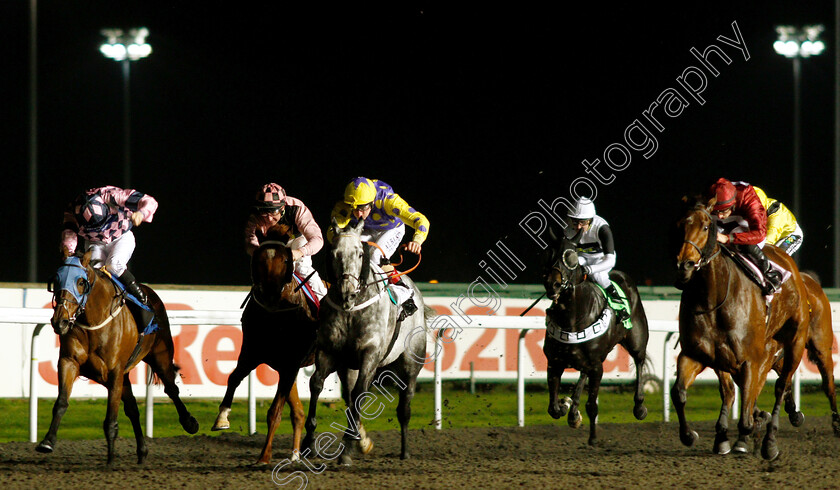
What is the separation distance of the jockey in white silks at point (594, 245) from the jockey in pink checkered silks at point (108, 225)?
2.93 metres

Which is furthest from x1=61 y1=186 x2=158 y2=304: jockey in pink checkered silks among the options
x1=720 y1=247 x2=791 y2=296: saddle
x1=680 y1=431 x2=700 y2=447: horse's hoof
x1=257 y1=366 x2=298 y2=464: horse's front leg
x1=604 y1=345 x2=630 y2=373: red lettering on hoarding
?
x1=604 y1=345 x2=630 y2=373: red lettering on hoarding

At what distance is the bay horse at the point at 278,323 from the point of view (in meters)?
6.04

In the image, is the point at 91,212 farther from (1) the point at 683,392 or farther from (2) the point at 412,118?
(2) the point at 412,118

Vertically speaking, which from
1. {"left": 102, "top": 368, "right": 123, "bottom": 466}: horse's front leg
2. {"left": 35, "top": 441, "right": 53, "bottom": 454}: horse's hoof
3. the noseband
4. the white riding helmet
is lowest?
{"left": 35, "top": 441, "right": 53, "bottom": 454}: horse's hoof

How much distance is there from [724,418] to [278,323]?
2.78 meters

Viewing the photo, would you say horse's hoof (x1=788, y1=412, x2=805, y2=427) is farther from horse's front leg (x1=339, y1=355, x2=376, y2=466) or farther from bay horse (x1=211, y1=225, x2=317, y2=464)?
bay horse (x1=211, y1=225, x2=317, y2=464)

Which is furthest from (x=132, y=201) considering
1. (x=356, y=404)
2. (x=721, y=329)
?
(x=721, y=329)

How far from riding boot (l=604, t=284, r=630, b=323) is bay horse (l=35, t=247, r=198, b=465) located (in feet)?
11.0

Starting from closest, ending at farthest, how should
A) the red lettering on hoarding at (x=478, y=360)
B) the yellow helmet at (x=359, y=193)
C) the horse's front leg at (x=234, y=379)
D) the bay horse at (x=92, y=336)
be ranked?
the bay horse at (x=92, y=336) → the horse's front leg at (x=234, y=379) → the yellow helmet at (x=359, y=193) → the red lettering on hoarding at (x=478, y=360)

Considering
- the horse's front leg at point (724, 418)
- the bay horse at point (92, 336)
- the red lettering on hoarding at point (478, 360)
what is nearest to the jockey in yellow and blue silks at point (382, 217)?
the bay horse at point (92, 336)

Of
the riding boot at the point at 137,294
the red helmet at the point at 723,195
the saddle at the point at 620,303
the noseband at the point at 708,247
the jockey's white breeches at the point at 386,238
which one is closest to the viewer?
the noseband at the point at 708,247

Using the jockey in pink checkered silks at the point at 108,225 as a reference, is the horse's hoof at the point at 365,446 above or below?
below

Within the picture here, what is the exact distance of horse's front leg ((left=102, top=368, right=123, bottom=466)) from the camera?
5.60m

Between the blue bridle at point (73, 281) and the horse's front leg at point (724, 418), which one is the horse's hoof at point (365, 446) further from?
the horse's front leg at point (724, 418)
